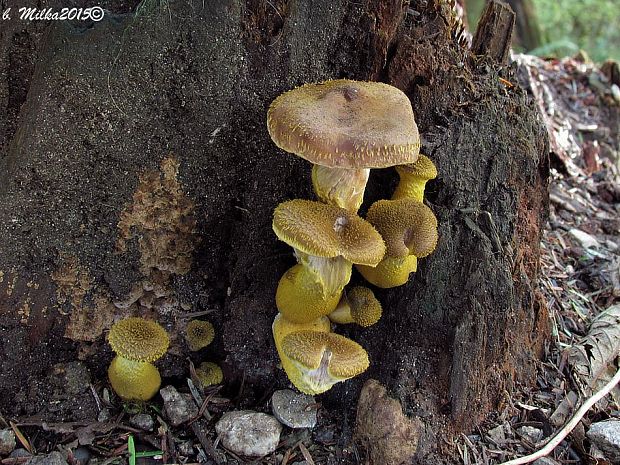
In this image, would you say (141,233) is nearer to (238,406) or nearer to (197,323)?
(197,323)

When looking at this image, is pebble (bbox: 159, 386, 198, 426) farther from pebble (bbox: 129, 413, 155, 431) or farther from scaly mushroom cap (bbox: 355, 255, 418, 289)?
scaly mushroom cap (bbox: 355, 255, 418, 289)

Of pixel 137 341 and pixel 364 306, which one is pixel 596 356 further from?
pixel 137 341

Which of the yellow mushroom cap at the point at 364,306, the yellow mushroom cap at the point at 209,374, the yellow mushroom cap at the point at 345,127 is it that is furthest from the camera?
the yellow mushroom cap at the point at 209,374

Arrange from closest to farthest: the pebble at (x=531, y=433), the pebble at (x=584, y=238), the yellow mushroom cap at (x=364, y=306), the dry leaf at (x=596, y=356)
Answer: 1. the yellow mushroom cap at (x=364, y=306)
2. the pebble at (x=531, y=433)
3. the dry leaf at (x=596, y=356)
4. the pebble at (x=584, y=238)

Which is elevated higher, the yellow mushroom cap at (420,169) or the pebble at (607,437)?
the yellow mushroom cap at (420,169)

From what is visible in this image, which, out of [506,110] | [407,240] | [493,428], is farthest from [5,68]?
[493,428]

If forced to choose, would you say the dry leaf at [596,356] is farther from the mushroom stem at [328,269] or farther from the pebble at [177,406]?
the pebble at [177,406]

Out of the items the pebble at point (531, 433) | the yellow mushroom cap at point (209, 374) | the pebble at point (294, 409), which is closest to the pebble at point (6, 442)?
the yellow mushroom cap at point (209, 374)

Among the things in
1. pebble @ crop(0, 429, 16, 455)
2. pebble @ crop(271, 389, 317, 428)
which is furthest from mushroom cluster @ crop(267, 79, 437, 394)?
pebble @ crop(0, 429, 16, 455)
